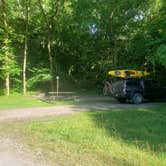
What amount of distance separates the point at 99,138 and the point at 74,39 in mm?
22311

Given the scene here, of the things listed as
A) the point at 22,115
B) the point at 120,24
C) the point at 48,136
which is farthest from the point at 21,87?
the point at 48,136

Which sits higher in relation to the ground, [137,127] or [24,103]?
[24,103]

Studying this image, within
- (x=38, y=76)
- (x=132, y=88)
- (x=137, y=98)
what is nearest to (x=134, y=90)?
(x=132, y=88)

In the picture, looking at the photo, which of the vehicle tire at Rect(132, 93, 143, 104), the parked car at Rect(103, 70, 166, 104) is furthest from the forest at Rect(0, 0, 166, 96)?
the vehicle tire at Rect(132, 93, 143, 104)

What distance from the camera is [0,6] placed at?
2712 centimetres

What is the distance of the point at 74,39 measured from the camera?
32.1 metres

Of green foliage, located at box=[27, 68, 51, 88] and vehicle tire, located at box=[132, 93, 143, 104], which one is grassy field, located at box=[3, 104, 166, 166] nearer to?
vehicle tire, located at box=[132, 93, 143, 104]

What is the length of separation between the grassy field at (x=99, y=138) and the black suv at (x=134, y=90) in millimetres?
6413

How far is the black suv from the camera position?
22.4 meters

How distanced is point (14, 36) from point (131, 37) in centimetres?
924

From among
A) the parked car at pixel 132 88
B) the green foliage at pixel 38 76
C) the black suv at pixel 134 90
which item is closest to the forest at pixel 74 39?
the green foliage at pixel 38 76

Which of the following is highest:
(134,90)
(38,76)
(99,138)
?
(38,76)

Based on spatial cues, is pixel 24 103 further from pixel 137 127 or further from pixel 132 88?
pixel 137 127

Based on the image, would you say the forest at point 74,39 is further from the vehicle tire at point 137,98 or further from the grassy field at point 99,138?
the grassy field at point 99,138
